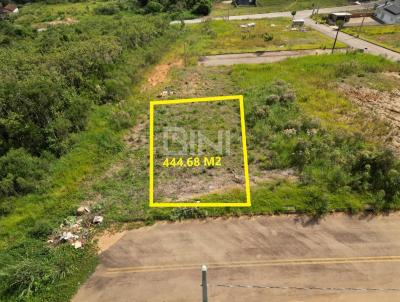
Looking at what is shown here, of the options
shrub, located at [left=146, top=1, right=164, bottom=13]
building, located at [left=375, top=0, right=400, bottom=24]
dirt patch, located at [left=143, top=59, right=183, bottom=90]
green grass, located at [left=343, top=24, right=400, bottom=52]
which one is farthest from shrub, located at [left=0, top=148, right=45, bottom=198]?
building, located at [left=375, top=0, right=400, bottom=24]

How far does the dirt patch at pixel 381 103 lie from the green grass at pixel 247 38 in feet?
37.6

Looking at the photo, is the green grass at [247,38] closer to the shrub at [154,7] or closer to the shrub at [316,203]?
the shrub at [154,7]

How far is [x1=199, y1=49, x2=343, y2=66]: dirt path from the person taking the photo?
90.9ft

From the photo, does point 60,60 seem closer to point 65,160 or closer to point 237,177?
point 65,160

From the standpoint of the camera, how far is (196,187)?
12977mm

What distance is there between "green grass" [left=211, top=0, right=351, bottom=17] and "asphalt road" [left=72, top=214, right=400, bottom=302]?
140 feet

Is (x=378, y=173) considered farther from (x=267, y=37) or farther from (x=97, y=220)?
(x=267, y=37)

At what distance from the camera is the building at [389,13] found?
3912cm

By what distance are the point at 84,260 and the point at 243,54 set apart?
24925 millimetres

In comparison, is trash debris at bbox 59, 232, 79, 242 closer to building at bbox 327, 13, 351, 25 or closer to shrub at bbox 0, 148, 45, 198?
shrub at bbox 0, 148, 45, 198

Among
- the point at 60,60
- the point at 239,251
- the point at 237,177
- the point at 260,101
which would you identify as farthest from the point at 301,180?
the point at 60,60

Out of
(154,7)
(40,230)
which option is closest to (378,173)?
(40,230)

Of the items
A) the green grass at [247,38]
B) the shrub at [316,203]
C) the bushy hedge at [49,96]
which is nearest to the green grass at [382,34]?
the green grass at [247,38]

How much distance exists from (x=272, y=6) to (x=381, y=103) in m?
37.0
